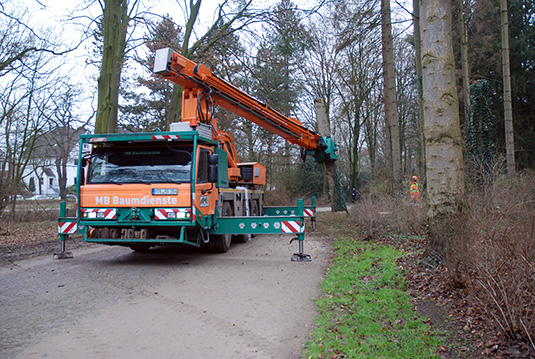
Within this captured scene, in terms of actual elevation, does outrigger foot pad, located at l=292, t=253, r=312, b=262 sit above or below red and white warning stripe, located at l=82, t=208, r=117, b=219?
below

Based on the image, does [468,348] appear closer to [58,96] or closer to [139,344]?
[139,344]

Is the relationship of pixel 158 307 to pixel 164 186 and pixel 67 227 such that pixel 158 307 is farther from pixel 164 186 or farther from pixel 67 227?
pixel 67 227

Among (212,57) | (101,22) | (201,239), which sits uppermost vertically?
(101,22)

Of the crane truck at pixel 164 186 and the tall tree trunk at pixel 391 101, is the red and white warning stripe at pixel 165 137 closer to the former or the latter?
the crane truck at pixel 164 186

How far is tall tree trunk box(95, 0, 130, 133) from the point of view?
1395 cm

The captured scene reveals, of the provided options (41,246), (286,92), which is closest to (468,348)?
(41,246)

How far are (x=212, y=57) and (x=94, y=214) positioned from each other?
→ 32.0 ft

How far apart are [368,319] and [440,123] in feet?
10.4

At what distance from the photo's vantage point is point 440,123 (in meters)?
6.18

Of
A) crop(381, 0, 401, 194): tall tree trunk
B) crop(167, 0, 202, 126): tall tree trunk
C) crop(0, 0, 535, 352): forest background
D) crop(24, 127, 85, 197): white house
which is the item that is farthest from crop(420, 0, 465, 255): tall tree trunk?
crop(24, 127, 85, 197): white house

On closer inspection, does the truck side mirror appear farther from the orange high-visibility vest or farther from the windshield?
the orange high-visibility vest

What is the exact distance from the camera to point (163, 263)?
871cm

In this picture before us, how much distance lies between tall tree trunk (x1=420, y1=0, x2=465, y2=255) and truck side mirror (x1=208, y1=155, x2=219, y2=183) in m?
4.12

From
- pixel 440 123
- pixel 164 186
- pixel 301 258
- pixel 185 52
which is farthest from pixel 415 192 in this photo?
pixel 185 52
